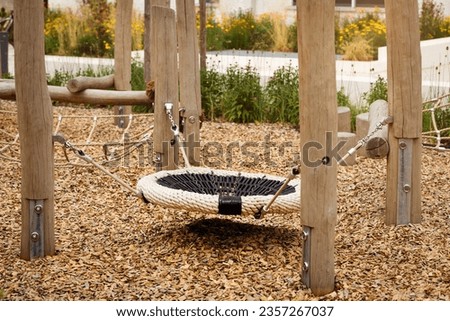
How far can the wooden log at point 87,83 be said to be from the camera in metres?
7.60

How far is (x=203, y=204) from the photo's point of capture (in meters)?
5.07

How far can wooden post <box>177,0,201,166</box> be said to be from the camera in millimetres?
7555

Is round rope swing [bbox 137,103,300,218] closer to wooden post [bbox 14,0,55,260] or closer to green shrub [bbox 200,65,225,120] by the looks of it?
wooden post [bbox 14,0,55,260]

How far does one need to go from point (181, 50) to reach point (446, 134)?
2.97m

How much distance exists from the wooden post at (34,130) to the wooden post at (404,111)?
2.19 meters

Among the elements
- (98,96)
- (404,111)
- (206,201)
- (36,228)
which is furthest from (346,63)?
(36,228)

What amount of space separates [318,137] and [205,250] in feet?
4.32

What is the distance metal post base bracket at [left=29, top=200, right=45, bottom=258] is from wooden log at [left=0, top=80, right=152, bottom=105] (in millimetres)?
2449

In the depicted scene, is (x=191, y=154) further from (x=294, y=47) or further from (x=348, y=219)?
(x=294, y=47)

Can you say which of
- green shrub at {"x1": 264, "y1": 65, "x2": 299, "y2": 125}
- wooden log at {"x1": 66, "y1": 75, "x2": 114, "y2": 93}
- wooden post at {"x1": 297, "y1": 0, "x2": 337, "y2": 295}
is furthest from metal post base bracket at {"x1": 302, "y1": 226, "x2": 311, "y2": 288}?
green shrub at {"x1": 264, "y1": 65, "x2": 299, "y2": 125}

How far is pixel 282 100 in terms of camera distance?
9727 mm

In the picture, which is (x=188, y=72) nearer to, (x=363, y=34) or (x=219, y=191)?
(x=219, y=191)

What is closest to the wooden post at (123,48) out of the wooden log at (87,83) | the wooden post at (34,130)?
the wooden log at (87,83)

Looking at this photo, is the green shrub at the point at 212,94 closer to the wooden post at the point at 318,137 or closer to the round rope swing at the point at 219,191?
the round rope swing at the point at 219,191
